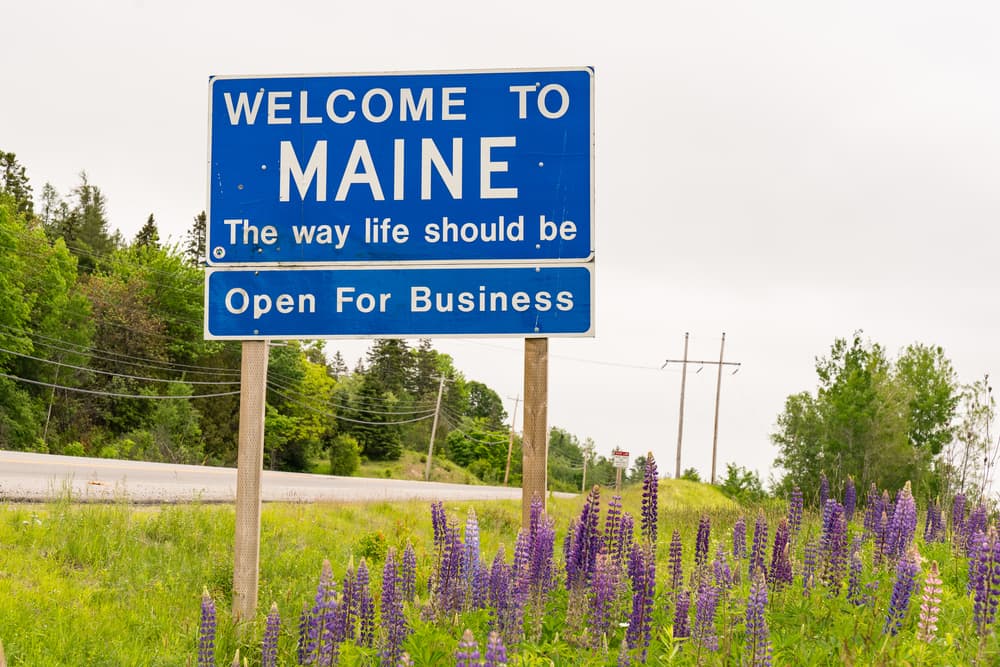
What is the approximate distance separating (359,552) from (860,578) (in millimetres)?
6354

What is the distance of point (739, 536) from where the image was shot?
7.11 m

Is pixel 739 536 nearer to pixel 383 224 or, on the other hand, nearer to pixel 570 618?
pixel 570 618

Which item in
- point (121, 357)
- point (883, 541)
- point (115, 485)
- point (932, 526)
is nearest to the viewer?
point (883, 541)

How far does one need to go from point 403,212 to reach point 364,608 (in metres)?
2.85

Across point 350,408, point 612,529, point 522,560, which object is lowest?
point 350,408

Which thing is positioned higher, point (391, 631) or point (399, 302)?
point (399, 302)

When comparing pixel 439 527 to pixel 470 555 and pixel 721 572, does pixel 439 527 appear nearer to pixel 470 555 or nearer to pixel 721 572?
pixel 470 555

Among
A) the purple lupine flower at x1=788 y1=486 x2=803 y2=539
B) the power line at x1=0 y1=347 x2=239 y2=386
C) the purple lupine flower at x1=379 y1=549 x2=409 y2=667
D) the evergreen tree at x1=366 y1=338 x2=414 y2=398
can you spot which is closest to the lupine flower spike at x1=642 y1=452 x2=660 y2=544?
the purple lupine flower at x1=379 y1=549 x2=409 y2=667

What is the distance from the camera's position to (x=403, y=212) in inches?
258

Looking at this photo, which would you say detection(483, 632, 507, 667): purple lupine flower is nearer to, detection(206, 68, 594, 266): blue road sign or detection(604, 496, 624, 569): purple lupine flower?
detection(604, 496, 624, 569): purple lupine flower

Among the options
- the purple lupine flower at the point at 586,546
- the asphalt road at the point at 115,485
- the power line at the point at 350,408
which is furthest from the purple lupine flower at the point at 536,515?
the power line at the point at 350,408

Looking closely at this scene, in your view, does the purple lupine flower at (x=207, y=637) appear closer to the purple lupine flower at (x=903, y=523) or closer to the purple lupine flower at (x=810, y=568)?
the purple lupine flower at (x=810, y=568)

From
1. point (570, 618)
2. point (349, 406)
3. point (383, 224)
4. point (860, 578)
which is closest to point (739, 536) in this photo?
point (860, 578)

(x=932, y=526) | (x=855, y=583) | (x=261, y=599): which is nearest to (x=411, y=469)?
(x=932, y=526)
